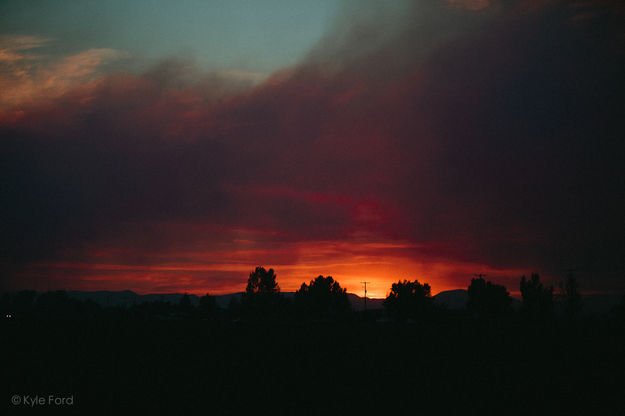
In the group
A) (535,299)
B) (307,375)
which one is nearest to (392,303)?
(535,299)

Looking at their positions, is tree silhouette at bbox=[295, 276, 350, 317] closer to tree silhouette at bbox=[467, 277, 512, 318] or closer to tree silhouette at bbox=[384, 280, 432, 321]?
tree silhouette at bbox=[384, 280, 432, 321]

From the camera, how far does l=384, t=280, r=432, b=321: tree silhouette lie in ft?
424

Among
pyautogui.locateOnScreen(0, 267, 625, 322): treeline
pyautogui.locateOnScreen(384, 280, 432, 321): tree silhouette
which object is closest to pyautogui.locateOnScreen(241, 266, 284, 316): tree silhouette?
pyautogui.locateOnScreen(0, 267, 625, 322): treeline

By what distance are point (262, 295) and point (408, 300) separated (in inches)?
1672

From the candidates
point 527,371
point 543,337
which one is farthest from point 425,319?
point 527,371

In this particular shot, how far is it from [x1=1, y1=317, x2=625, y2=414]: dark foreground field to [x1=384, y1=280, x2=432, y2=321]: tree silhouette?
3727 inches

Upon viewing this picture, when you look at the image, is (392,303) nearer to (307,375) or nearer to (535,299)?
(535,299)

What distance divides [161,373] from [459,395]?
47.2ft

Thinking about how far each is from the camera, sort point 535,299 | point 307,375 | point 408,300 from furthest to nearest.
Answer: point 408,300
point 535,299
point 307,375

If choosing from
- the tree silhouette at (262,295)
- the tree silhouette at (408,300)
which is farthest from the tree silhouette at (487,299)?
the tree silhouette at (262,295)

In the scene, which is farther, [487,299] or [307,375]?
[487,299]

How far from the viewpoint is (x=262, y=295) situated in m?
130

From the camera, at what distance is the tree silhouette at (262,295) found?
419 feet

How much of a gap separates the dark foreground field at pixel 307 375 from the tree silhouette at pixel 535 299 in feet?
271
